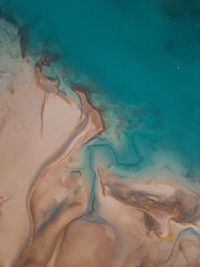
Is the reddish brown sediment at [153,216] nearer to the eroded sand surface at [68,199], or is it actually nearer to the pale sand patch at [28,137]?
the eroded sand surface at [68,199]

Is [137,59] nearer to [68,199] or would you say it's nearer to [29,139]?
[29,139]

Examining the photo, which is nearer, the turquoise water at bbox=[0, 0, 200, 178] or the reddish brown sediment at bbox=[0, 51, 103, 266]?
the reddish brown sediment at bbox=[0, 51, 103, 266]

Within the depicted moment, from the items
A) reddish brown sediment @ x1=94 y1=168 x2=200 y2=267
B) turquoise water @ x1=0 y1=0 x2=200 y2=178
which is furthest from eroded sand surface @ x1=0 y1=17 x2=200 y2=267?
turquoise water @ x1=0 y1=0 x2=200 y2=178

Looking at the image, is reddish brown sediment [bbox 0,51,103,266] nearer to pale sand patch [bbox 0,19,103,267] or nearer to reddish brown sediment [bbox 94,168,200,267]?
pale sand patch [bbox 0,19,103,267]

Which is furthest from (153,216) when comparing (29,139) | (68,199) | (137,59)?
(137,59)

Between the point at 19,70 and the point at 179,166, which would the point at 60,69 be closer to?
the point at 19,70
